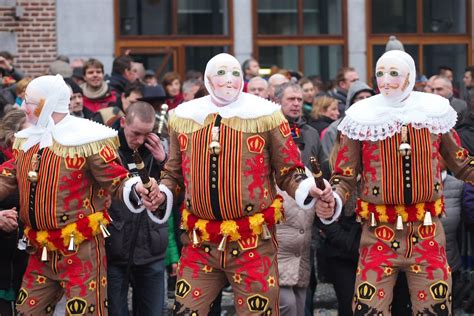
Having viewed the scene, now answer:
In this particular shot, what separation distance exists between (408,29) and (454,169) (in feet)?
32.6

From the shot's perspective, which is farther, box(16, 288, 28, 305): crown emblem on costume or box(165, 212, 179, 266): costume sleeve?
box(165, 212, 179, 266): costume sleeve

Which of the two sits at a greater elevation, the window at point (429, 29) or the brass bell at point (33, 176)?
the window at point (429, 29)

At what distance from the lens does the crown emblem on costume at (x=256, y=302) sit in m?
6.66

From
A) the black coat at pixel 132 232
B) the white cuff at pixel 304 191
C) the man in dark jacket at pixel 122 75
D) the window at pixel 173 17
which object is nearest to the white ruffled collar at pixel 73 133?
the black coat at pixel 132 232

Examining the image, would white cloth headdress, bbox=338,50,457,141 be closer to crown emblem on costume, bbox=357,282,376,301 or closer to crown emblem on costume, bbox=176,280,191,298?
crown emblem on costume, bbox=357,282,376,301

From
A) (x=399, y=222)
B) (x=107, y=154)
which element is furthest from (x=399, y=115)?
(x=107, y=154)

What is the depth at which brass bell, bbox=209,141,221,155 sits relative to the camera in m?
6.70

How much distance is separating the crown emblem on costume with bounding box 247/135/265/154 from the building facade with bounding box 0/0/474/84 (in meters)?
9.09

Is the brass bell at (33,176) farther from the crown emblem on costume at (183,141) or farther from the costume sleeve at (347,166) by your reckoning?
the costume sleeve at (347,166)

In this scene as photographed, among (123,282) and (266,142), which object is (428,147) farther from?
(123,282)

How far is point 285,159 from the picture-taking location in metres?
6.79

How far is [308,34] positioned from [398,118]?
980cm

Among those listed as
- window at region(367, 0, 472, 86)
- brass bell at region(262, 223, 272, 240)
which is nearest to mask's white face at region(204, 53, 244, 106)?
brass bell at region(262, 223, 272, 240)

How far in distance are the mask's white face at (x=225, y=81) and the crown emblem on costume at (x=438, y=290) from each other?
5.61 ft
